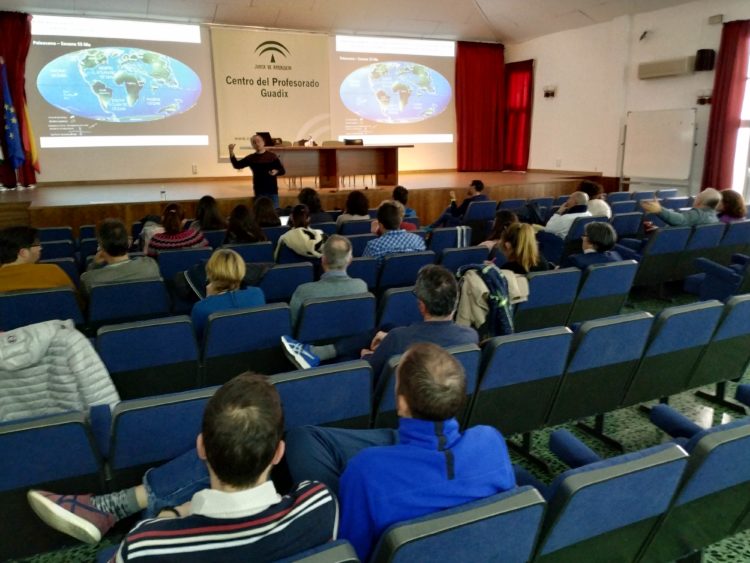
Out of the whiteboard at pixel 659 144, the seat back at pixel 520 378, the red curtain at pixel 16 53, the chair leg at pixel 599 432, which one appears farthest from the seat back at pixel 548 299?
the red curtain at pixel 16 53

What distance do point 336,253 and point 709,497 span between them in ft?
6.95

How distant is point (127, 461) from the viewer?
6.11 feet

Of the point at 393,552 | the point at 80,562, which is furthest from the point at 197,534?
the point at 80,562

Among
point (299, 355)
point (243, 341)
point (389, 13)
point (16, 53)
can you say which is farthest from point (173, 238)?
point (389, 13)

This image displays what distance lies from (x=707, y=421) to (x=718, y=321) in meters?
0.64

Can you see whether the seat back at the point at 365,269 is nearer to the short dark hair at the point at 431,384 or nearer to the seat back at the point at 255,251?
the seat back at the point at 255,251

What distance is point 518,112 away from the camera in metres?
13.6

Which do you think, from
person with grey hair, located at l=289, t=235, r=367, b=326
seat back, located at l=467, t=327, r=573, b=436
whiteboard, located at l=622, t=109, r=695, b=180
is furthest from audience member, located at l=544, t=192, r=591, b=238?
whiteboard, located at l=622, t=109, r=695, b=180

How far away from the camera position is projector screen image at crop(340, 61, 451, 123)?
12.2 metres

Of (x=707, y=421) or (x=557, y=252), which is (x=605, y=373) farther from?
(x=557, y=252)

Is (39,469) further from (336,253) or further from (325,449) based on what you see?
(336,253)

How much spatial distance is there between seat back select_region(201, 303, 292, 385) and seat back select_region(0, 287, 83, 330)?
98cm

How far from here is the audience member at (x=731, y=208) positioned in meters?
5.43

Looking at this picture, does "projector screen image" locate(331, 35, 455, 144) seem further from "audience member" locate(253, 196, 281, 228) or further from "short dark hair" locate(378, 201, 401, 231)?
"short dark hair" locate(378, 201, 401, 231)
